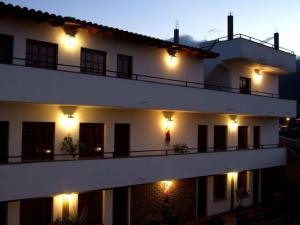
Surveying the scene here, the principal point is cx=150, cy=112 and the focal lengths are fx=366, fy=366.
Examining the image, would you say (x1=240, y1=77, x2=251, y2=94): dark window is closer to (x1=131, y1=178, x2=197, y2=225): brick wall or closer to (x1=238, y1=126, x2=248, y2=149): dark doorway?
(x1=238, y1=126, x2=248, y2=149): dark doorway

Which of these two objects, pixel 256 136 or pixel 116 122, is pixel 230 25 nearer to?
pixel 256 136

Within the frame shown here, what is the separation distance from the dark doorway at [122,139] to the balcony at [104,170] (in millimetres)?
548

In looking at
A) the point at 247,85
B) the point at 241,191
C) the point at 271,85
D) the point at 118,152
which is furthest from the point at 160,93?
the point at 271,85

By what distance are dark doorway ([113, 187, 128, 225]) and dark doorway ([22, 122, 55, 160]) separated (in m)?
4.50

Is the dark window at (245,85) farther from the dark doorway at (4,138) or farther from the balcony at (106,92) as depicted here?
the dark doorway at (4,138)

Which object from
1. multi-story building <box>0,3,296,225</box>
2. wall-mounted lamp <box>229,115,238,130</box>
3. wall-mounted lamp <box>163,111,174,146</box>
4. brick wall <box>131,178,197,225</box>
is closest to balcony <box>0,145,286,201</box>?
multi-story building <box>0,3,296,225</box>

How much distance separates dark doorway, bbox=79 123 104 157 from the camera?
1675 centimetres

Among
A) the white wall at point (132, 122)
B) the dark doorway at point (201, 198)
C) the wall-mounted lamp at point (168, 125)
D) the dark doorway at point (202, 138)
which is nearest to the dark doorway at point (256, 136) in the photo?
the white wall at point (132, 122)

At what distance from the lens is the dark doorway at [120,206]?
1834 centimetres

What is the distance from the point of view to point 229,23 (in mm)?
26484

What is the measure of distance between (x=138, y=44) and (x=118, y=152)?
5.75 m

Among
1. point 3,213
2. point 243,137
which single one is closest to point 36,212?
point 3,213

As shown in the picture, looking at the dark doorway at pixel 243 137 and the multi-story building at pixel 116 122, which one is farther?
the dark doorway at pixel 243 137

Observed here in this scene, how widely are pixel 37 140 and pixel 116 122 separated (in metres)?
4.19
